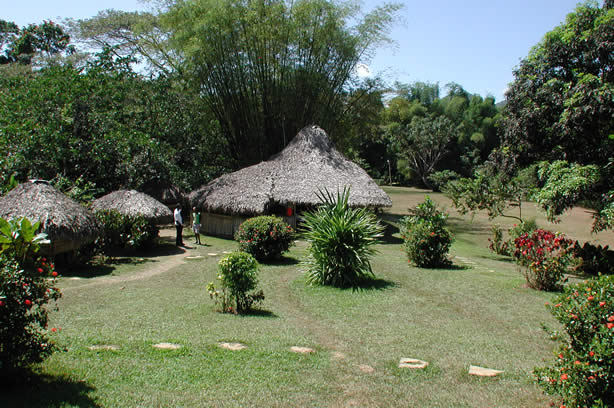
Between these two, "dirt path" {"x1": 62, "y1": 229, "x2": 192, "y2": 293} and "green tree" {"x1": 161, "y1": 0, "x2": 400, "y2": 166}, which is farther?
"green tree" {"x1": 161, "y1": 0, "x2": 400, "y2": 166}

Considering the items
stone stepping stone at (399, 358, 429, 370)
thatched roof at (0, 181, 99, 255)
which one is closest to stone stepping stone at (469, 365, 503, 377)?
stone stepping stone at (399, 358, 429, 370)

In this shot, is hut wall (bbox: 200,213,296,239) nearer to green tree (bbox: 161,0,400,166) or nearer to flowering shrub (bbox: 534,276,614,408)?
green tree (bbox: 161,0,400,166)

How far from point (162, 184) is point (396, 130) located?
28.3 m

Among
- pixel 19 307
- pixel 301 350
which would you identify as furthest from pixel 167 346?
pixel 19 307

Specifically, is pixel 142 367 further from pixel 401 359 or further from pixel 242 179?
pixel 242 179

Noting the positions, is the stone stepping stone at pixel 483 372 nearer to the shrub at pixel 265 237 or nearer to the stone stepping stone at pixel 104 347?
the stone stepping stone at pixel 104 347

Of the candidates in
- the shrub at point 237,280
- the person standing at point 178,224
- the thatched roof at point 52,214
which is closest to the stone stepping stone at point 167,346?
the shrub at point 237,280

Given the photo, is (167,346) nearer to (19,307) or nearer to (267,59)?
(19,307)

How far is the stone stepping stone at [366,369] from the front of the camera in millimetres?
5027

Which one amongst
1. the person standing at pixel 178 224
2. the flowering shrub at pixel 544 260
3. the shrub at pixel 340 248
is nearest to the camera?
the flowering shrub at pixel 544 260

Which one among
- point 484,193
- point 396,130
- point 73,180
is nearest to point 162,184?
point 73,180

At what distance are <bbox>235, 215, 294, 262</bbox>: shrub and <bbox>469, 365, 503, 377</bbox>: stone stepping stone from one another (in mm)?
7943

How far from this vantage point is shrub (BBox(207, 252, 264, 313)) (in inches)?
290

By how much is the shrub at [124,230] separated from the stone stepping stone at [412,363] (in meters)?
10.2
